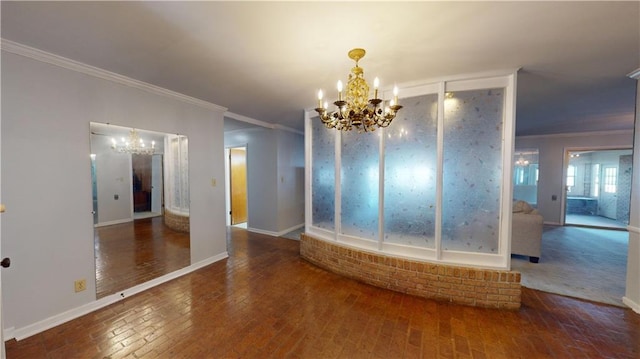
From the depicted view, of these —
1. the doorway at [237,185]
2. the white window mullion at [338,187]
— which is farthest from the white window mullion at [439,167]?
the doorway at [237,185]

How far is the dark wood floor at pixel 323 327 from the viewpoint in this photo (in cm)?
183

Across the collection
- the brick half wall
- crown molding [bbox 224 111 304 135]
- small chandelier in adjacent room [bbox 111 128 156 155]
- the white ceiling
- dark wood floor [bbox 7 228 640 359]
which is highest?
the white ceiling

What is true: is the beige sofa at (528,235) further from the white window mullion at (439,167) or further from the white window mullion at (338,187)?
the white window mullion at (338,187)

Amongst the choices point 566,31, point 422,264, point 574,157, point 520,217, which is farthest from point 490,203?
point 574,157

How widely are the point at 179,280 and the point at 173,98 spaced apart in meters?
2.47

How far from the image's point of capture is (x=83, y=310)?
2.29 metres

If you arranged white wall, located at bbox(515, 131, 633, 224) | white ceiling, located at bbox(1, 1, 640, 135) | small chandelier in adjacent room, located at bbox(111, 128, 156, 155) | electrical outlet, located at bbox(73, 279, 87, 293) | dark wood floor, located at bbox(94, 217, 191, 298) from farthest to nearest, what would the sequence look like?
1. white wall, located at bbox(515, 131, 633, 224)
2. small chandelier in adjacent room, located at bbox(111, 128, 156, 155)
3. dark wood floor, located at bbox(94, 217, 191, 298)
4. electrical outlet, located at bbox(73, 279, 87, 293)
5. white ceiling, located at bbox(1, 1, 640, 135)

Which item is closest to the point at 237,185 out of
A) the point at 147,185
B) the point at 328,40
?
the point at 147,185

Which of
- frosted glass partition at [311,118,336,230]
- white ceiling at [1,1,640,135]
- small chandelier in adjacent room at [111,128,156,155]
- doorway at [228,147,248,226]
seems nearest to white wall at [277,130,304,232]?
doorway at [228,147,248,226]

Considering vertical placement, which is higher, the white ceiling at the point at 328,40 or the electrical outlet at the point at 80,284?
the white ceiling at the point at 328,40

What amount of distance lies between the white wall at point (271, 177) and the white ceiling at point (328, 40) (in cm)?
235

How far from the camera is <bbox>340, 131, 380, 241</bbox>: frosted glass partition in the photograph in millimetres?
3039

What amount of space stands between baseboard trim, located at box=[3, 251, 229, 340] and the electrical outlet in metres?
0.17

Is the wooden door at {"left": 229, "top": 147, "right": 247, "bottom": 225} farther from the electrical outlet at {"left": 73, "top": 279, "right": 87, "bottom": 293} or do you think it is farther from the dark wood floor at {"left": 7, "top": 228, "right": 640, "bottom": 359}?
the electrical outlet at {"left": 73, "top": 279, "right": 87, "bottom": 293}
